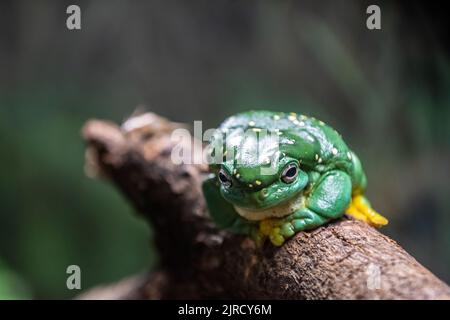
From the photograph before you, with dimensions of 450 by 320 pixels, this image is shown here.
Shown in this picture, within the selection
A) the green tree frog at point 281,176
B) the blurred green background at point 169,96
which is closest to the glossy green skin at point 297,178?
the green tree frog at point 281,176

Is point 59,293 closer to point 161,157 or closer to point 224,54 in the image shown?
point 161,157

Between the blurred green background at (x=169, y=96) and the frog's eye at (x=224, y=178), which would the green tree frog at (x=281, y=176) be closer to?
the frog's eye at (x=224, y=178)

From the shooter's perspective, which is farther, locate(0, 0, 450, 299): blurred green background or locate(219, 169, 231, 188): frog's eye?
locate(0, 0, 450, 299): blurred green background

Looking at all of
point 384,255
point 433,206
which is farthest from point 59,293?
point 384,255

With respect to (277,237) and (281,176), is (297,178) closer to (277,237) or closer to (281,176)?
(281,176)

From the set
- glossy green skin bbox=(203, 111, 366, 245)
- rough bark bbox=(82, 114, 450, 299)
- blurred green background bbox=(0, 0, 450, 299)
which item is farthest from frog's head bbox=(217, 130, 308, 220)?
blurred green background bbox=(0, 0, 450, 299)

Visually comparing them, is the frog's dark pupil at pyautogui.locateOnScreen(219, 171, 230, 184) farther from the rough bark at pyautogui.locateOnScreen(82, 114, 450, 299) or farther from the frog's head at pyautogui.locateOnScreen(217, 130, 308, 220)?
the rough bark at pyautogui.locateOnScreen(82, 114, 450, 299)

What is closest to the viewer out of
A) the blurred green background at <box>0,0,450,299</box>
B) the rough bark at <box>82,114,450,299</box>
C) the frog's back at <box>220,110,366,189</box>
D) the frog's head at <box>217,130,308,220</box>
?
the rough bark at <box>82,114,450,299</box>

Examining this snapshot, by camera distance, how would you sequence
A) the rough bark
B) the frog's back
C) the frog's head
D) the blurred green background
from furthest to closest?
the blurred green background → the frog's back → the frog's head → the rough bark
